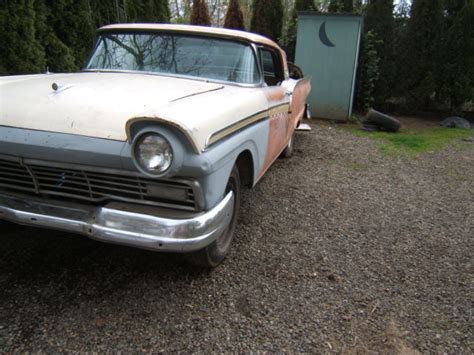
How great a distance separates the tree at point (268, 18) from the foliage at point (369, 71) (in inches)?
110

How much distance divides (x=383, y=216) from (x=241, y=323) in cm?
212

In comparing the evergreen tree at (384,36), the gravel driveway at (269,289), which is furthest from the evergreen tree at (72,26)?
the evergreen tree at (384,36)

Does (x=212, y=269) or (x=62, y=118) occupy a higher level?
(x=62, y=118)

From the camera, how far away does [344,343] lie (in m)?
2.08

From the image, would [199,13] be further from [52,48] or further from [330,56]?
[52,48]

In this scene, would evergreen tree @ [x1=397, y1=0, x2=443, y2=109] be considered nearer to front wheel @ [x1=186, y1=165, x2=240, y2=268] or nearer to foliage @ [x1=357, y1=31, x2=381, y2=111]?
foliage @ [x1=357, y1=31, x2=381, y2=111]

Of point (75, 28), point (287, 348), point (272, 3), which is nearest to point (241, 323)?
point (287, 348)

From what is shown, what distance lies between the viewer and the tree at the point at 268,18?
1119 cm

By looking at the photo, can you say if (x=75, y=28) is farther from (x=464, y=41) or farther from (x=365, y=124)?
(x=464, y=41)

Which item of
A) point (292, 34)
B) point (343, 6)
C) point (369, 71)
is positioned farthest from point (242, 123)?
point (343, 6)

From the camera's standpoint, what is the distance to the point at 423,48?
9109mm

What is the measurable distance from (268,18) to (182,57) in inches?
346

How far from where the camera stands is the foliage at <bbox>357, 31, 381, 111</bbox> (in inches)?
361

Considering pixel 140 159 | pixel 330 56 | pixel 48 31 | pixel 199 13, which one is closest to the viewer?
pixel 140 159
